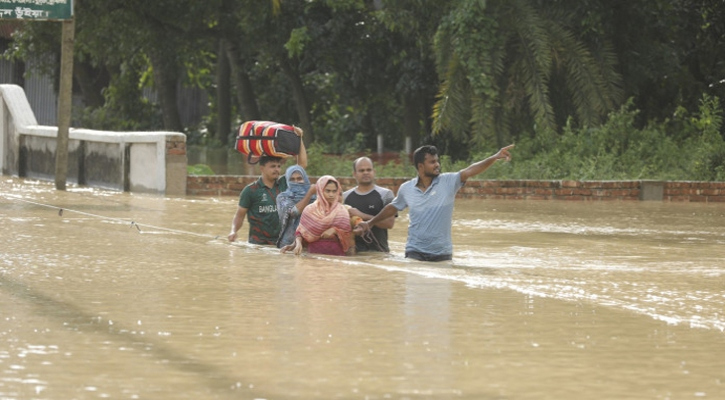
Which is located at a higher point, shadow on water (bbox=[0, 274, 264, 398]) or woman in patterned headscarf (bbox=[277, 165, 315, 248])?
woman in patterned headscarf (bbox=[277, 165, 315, 248])

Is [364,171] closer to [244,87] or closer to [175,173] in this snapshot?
[175,173]

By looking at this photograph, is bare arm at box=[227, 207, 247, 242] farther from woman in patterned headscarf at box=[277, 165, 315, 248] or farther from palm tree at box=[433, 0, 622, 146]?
palm tree at box=[433, 0, 622, 146]

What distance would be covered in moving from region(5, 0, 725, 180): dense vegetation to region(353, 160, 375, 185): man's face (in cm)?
1029

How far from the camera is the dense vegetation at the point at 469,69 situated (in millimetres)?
25641

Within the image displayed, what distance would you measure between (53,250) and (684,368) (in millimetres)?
7503

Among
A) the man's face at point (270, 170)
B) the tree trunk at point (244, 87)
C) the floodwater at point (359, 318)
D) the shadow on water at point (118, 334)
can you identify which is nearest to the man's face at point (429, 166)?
the floodwater at point (359, 318)

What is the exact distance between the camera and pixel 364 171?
44.0ft

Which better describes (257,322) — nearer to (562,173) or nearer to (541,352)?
(541,352)

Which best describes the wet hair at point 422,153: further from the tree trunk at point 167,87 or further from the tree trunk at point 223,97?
the tree trunk at point 223,97

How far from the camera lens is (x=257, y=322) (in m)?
9.45

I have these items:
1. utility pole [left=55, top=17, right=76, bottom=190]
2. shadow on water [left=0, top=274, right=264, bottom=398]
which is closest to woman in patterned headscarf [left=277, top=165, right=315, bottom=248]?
shadow on water [left=0, top=274, right=264, bottom=398]

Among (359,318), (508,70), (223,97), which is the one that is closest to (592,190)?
(508,70)

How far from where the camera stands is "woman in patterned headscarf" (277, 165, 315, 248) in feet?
45.2

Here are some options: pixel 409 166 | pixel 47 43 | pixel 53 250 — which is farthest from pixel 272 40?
pixel 53 250
